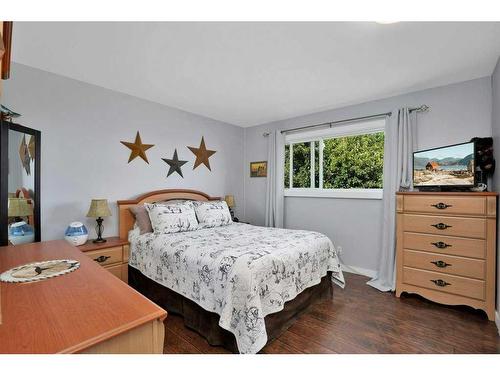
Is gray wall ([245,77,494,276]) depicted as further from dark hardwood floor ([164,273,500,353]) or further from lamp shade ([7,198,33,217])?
lamp shade ([7,198,33,217])

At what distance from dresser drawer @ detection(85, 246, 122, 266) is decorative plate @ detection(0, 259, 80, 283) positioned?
1010 millimetres

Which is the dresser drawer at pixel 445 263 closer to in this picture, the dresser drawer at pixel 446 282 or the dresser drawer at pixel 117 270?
the dresser drawer at pixel 446 282

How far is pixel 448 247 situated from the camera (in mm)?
2346

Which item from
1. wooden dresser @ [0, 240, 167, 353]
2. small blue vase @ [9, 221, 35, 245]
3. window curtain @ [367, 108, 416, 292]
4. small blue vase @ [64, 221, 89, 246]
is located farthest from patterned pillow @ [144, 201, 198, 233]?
window curtain @ [367, 108, 416, 292]

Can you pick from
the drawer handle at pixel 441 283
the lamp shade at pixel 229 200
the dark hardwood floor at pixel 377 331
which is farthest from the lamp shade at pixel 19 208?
the drawer handle at pixel 441 283

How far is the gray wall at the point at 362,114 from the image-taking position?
260cm

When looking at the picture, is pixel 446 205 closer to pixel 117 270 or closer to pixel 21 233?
pixel 117 270

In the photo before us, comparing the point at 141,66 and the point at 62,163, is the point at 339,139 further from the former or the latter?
the point at 62,163

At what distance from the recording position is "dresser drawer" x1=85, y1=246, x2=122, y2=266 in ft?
7.91

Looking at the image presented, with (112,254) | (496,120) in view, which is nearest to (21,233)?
(112,254)

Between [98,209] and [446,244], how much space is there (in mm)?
3444

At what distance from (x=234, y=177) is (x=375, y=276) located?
8.62ft

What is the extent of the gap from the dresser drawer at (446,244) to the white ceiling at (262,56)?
1.61 m

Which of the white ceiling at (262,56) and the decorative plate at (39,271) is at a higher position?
the white ceiling at (262,56)
